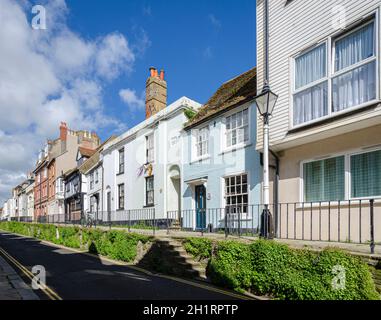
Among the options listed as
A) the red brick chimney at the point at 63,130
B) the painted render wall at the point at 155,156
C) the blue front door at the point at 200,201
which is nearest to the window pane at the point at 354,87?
the blue front door at the point at 200,201

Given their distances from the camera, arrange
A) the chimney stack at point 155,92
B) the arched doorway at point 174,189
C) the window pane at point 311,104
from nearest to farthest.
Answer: the window pane at point 311,104 < the arched doorway at point 174,189 < the chimney stack at point 155,92

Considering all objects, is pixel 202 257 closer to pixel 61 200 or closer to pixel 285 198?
pixel 285 198

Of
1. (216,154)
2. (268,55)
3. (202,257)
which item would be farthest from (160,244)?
(268,55)

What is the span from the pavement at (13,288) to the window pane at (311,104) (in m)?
8.83

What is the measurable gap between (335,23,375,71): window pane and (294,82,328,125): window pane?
0.78 m

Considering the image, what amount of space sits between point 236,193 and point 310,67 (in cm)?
600

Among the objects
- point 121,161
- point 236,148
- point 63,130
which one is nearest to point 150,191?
point 121,161

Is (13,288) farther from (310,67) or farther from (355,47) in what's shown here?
(355,47)

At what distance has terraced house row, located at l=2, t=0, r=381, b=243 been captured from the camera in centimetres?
870

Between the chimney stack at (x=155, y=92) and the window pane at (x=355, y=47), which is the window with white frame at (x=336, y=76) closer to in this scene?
the window pane at (x=355, y=47)

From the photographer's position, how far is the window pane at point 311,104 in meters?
9.59

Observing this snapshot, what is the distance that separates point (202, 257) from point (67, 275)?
4315 millimetres

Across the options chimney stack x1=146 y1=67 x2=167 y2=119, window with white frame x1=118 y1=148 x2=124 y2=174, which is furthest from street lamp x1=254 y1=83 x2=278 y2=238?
window with white frame x1=118 y1=148 x2=124 y2=174

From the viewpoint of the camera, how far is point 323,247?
22.2ft
